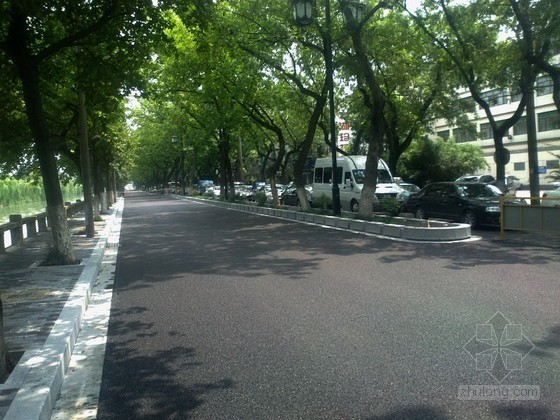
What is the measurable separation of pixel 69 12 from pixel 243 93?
1422cm

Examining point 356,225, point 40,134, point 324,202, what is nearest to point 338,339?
point 40,134

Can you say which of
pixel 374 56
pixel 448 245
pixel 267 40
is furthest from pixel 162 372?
pixel 374 56

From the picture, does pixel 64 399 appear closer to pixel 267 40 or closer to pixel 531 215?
pixel 531 215

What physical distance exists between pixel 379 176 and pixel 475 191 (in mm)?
7562

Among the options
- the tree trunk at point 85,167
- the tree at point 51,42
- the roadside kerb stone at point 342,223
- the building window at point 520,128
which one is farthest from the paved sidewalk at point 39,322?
the building window at point 520,128

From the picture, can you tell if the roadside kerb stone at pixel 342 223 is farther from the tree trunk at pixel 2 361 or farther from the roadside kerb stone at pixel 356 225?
the tree trunk at pixel 2 361

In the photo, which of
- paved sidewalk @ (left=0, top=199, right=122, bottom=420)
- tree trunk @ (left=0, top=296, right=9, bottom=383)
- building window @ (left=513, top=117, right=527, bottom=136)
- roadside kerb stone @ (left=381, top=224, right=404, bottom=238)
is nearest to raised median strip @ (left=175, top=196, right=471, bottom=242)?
roadside kerb stone @ (left=381, top=224, right=404, bottom=238)

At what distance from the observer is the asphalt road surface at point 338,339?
3.82 metres

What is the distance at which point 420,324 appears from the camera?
18.6 ft

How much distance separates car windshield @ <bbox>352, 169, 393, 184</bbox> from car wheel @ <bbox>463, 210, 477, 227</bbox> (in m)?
6.99

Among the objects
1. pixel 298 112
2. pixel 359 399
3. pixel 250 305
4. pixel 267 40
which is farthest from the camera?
pixel 298 112

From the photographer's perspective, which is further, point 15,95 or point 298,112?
point 298,112

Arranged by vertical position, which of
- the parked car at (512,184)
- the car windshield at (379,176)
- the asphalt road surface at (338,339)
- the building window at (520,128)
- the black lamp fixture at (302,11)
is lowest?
the asphalt road surface at (338,339)

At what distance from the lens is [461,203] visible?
16.0m
